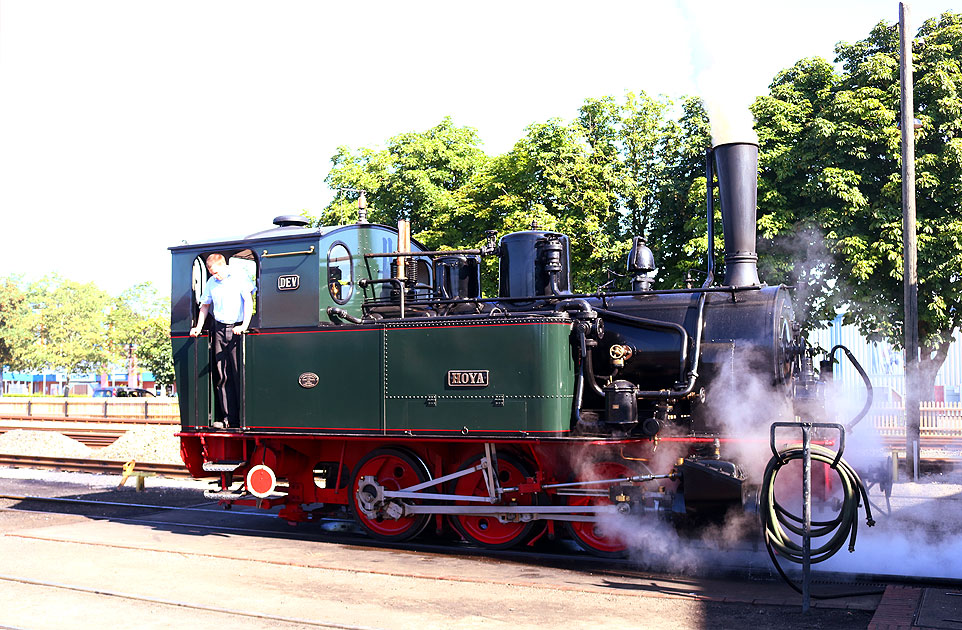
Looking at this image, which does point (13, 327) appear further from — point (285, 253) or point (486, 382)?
point (486, 382)

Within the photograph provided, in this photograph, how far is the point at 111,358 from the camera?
6700 cm

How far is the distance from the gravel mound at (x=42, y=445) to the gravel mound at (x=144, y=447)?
0.55 m

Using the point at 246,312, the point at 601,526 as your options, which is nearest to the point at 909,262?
the point at 601,526

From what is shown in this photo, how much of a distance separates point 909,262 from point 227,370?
1047 cm

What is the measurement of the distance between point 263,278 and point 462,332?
7.75 ft

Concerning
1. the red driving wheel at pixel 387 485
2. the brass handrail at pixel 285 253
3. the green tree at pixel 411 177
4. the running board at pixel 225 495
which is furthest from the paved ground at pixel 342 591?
the green tree at pixel 411 177

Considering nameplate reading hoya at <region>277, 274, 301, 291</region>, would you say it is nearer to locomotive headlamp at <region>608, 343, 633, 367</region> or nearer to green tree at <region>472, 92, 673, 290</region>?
locomotive headlamp at <region>608, 343, 633, 367</region>

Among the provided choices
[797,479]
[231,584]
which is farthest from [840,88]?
[231,584]

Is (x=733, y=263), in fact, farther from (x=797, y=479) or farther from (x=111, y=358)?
(x=111, y=358)

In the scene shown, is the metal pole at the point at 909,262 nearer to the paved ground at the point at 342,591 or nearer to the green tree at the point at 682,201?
the green tree at the point at 682,201

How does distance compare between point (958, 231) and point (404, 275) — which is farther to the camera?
point (958, 231)

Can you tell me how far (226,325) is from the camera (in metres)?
9.08

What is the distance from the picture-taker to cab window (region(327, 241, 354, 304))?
8812 millimetres

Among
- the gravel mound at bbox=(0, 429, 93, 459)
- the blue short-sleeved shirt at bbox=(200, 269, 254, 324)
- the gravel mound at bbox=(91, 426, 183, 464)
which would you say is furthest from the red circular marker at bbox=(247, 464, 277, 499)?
the gravel mound at bbox=(0, 429, 93, 459)
